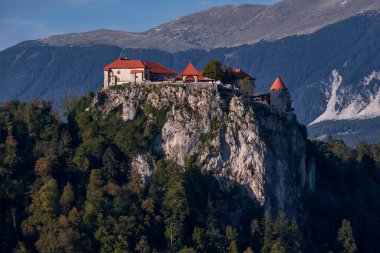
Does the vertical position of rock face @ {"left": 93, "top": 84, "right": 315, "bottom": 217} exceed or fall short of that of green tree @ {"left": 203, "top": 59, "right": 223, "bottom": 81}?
it falls short

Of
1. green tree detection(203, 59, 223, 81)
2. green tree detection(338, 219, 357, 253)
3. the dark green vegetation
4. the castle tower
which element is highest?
green tree detection(203, 59, 223, 81)

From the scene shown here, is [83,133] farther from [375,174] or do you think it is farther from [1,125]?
[375,174]

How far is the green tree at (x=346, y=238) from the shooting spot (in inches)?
3846

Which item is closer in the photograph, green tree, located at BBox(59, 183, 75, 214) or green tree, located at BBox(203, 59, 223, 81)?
green tree, located at BBox(59, 183, 75, 214)

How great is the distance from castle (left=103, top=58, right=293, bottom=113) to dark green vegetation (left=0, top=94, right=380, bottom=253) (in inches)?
129

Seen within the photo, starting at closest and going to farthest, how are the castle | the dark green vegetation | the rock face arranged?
1. the dark green vegetation
2. the rock face
3. the castle

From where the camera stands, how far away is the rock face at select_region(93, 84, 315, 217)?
304 feet

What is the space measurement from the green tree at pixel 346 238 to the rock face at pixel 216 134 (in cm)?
701

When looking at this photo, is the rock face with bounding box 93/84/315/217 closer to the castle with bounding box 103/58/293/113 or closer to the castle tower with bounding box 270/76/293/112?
the castle with bounding box 103/58/293/113

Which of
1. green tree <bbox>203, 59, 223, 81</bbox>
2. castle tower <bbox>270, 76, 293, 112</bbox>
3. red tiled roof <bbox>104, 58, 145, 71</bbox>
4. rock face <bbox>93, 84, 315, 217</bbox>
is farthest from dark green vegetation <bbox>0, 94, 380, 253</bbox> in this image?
castle tower <bbox>270, 76, 293, 112</bbox>

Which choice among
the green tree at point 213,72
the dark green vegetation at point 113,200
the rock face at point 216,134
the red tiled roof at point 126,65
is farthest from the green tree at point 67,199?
the green tree at point 213,72

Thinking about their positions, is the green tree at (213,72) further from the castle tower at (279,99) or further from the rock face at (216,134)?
the castle tower at (279,99)

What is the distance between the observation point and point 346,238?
98000 mm

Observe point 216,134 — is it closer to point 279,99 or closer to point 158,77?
point 279,99
